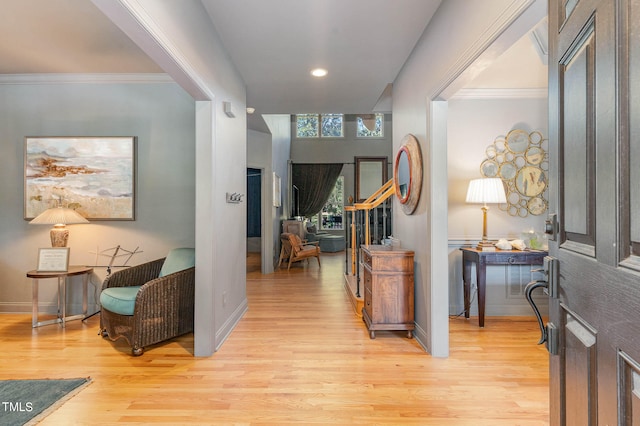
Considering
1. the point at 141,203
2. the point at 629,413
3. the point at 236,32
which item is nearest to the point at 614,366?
the point at 629,413

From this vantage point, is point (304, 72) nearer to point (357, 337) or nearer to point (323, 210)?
point (357, 337)

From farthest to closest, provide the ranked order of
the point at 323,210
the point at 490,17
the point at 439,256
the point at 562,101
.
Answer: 1. the point at 323,210
2. the point at 439,256
3. the point at 490,17
4. the point at 562,101

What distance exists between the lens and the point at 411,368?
2.51 meters

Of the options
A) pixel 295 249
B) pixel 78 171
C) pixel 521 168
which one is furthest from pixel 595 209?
pixel 295 249

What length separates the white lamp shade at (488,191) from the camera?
3.49 m

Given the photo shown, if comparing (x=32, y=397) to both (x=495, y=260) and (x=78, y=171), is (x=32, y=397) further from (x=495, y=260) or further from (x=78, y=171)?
(x=495, y=260)

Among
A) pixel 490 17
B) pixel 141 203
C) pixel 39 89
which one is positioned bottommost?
pixel 141 203

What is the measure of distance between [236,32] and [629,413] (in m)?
3.27

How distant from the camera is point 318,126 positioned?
10539 millimetres

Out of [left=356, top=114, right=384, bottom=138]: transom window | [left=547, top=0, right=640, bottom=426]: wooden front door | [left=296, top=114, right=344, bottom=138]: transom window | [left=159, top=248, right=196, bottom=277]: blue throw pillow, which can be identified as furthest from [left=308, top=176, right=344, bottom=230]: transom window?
[left=547, top=0, right=640, bottom=426]: wooden front door

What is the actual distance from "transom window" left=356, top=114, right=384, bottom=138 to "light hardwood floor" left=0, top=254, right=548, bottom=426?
7.79 metres

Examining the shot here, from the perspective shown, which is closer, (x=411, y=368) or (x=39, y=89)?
(x=411, y=368)

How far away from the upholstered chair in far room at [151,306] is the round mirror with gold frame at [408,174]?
2.18 m

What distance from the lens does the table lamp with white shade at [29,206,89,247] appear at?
3330 millimetres
